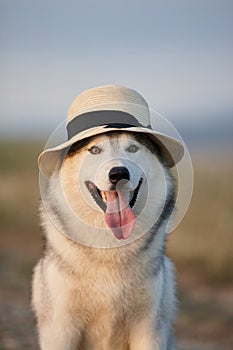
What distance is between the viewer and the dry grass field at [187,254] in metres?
8.85

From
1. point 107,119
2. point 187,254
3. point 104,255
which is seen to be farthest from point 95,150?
point 187,254

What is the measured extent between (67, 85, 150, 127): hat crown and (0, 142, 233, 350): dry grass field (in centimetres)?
276

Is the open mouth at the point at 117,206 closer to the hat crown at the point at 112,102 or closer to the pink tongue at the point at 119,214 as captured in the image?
the pink tongue at the point at 119,214

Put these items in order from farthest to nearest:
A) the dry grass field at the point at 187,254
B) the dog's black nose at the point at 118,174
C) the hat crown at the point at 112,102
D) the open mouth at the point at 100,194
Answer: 1. the dry grass field at the point at 187,254
2. the hat crown at the point at 112,102
3. the open mouth at the point at 100,194
4. the dog's black nose at the point at 118,174

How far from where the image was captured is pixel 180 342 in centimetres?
824

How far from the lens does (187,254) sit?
1237 centimetres

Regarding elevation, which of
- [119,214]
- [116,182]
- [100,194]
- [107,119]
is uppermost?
→ [107,119]

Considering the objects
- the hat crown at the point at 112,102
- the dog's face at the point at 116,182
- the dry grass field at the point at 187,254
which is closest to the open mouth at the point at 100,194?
the dog's face at the point at 116,182

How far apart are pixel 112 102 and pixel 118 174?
1.92 ft

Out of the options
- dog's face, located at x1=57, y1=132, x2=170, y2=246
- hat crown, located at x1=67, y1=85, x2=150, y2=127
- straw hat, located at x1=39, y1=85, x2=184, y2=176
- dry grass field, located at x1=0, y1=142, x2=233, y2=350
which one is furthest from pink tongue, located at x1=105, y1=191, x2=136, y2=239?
dry grass field, located at x1=0, y1=142, x2=233, y2=350

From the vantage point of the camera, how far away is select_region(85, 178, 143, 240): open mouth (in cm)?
497

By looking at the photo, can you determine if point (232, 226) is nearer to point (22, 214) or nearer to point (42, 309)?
point (22, 214)

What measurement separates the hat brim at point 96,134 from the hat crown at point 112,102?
0.46 ft

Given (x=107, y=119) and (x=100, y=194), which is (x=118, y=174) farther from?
(x=107, y=119)
